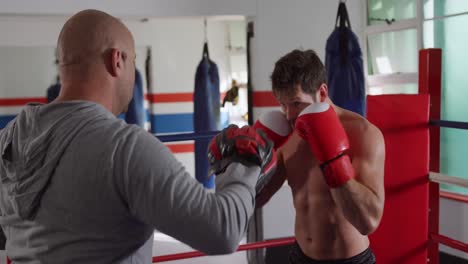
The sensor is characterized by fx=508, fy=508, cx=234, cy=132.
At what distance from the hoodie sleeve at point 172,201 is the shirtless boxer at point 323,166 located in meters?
0.70

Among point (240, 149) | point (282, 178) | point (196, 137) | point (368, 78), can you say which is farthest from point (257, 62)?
point (240, 149)

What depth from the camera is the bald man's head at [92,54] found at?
2.98 ft

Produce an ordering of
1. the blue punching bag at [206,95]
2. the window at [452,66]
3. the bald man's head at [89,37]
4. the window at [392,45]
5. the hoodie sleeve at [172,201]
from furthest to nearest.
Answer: the blue punching bag at [206,95]
the window at [392,45]
the window at [452,66]
the bald man's head at [89,37]
the hoodie sleeve at [172,201]

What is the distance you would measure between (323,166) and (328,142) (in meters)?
0.07

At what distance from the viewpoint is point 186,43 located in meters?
5.99

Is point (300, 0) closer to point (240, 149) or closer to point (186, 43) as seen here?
point (186, 43)

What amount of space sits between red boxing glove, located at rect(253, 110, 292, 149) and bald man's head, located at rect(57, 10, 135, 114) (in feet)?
2.93

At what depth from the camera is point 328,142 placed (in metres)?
1.48

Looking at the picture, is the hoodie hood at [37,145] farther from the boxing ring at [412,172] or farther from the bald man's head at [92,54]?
the boxing ring at [412,172]

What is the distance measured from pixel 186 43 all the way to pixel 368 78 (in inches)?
93.4

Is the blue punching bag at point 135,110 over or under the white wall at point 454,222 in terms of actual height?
over

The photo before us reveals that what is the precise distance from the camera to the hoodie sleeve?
0.80 metres

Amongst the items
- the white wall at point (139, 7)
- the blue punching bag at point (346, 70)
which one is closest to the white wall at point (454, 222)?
the blue punching bag at point (346, 70)

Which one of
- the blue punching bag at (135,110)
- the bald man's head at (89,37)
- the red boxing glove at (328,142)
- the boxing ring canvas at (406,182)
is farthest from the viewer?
the blue punching bag at (135,110)
